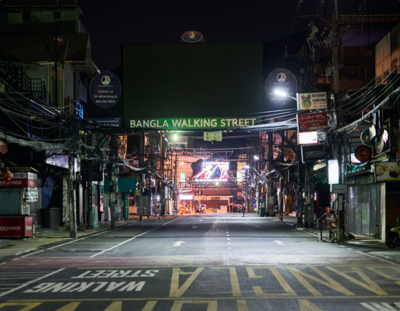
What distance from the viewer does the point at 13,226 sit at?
27.1 m

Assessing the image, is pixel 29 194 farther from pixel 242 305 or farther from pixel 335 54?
pixel 242 305

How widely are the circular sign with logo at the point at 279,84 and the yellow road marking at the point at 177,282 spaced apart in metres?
16.9

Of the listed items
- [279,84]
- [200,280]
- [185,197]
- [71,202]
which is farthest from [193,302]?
[185,197]

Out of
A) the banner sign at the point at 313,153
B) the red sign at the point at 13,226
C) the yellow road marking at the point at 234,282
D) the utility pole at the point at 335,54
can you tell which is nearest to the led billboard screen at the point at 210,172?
the banner sign at the point at 313,153

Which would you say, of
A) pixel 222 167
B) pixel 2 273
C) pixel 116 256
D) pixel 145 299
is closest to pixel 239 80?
pixel 116 256

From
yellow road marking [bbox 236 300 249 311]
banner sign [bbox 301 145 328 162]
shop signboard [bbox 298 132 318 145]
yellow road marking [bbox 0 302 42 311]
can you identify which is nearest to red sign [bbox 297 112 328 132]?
shop signboard [bbox 298 132 318 145]

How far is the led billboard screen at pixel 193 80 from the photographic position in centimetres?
2911

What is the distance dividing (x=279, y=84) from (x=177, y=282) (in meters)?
20.5

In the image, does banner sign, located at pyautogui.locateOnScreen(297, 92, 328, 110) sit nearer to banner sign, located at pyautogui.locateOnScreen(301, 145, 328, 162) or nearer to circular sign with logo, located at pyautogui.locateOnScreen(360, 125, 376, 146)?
circular sign with logo, located at pyautogui.locateOnScreen(360, 125, 376, 146)

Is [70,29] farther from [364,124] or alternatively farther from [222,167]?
[222,167]

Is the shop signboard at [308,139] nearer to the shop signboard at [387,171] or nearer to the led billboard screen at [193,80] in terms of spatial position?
the led billboard screen at [193,80]

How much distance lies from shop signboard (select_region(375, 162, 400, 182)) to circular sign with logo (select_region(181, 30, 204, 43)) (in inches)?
518

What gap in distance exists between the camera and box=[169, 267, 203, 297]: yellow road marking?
10875 millimetres

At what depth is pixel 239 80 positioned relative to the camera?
29469 mm
